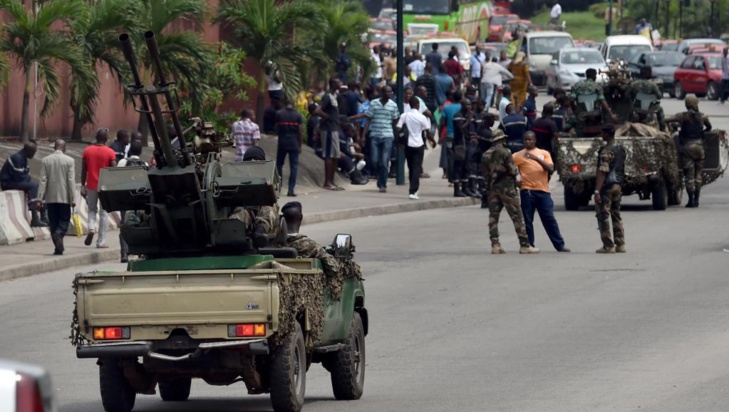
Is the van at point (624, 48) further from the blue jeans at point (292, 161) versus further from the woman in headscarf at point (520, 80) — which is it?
the blue jeans at point (292, 161)

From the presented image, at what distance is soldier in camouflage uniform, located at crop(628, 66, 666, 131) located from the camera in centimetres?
2745

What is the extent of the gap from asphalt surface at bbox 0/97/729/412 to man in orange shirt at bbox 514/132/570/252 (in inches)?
15.2

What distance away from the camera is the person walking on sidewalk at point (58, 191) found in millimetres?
20500

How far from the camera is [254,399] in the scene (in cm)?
1185

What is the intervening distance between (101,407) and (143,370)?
30.5 inches

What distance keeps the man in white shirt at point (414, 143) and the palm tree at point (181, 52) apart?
3.73 meters

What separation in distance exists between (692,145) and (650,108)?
1.03 m

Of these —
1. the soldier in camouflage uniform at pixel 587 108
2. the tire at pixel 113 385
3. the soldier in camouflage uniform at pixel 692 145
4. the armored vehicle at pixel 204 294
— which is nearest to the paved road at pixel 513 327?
the tire at pixel 113 385

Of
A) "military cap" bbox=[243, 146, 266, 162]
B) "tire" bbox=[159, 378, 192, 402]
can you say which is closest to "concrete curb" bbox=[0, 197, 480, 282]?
"military cap" bbox=[243, 146, 266, 162]

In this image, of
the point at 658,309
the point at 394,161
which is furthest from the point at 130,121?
the point at 658,309

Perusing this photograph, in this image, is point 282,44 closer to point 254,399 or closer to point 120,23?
point 120,23

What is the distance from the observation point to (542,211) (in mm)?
21562

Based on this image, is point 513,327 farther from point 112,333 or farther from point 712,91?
point 712,91

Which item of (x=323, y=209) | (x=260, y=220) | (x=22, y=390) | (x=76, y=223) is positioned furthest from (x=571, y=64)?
(x=22, y=390)
